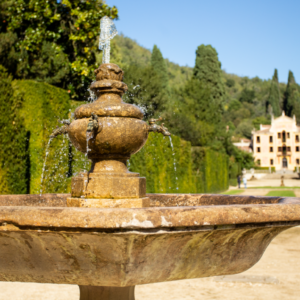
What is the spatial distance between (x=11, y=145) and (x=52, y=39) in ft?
29.8

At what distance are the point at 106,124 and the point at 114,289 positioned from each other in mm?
1468

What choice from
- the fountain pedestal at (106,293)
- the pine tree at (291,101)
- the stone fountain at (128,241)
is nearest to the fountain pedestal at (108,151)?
the stone fountain at (128,241)

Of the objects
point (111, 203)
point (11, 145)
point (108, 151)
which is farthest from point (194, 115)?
point (111, 203)

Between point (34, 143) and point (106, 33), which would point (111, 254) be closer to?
point (106, 33)

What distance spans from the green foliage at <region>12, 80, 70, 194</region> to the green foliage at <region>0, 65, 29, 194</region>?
26 centimetres

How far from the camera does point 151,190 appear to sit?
15180 mm

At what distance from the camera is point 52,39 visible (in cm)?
1762

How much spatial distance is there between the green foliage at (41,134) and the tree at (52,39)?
17.9 feet

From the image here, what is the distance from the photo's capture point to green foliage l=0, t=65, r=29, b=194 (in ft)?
32.1

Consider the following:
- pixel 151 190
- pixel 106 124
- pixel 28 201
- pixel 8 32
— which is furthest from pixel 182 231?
pixel 8 32

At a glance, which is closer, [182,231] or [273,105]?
[182,231]

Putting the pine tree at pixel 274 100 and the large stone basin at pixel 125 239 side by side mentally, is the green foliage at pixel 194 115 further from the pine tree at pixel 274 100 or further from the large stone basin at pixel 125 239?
the pine tree at pixel 274 100

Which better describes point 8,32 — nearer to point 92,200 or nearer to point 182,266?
point 92,200

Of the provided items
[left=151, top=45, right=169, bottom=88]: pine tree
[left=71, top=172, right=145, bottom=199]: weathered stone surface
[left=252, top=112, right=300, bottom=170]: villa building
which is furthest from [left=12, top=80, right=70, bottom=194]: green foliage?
[left=252, top=112, right=300, bottom=170]: villa building
